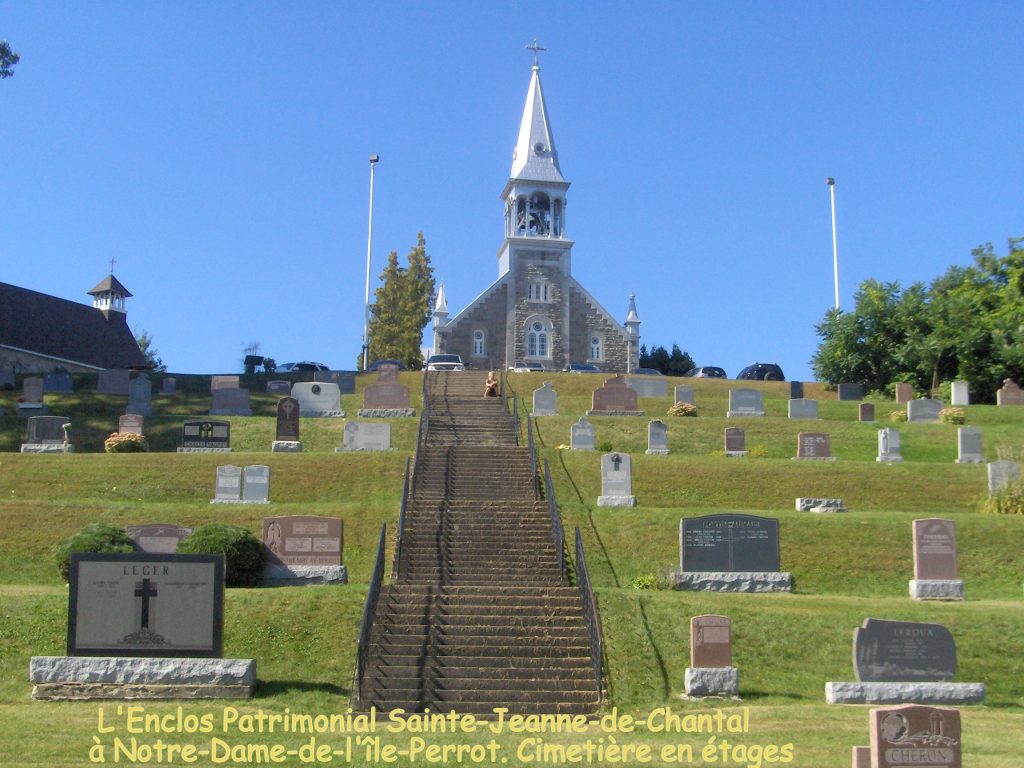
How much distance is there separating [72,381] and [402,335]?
25.6 m

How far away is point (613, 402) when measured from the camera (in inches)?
1537

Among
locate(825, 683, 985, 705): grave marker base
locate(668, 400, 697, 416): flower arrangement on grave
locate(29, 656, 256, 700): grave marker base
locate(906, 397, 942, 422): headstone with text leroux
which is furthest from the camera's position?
locate(906, 397, 942, 422): headstone with text leroux

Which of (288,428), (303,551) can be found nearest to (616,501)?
(303,551)

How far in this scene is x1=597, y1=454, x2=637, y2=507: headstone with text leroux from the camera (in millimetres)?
26812

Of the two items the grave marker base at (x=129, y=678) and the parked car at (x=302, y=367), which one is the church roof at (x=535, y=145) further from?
the grave marker base at (x=129, y=678)

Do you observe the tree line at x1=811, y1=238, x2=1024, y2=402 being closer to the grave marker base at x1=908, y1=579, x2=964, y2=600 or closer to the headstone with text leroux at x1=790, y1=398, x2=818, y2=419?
the headstone with text leroux at x1=790, y1=398, x2=818, y2=419

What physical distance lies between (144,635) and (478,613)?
5418mm

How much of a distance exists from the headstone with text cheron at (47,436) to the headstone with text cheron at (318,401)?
26.9 ft

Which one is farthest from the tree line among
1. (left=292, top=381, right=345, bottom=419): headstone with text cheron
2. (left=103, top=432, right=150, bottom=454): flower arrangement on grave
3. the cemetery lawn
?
(left=103, top=432, right=150, bottom=454): flower arrangement on grave

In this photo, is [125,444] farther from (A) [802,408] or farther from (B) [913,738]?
(B) [913,738]

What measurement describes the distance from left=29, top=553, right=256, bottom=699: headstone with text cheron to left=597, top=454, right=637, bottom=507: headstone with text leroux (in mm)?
13311

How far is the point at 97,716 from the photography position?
13227mm

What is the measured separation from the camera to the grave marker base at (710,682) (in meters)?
15.7

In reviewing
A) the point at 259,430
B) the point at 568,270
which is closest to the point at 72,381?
the point at 259,430
